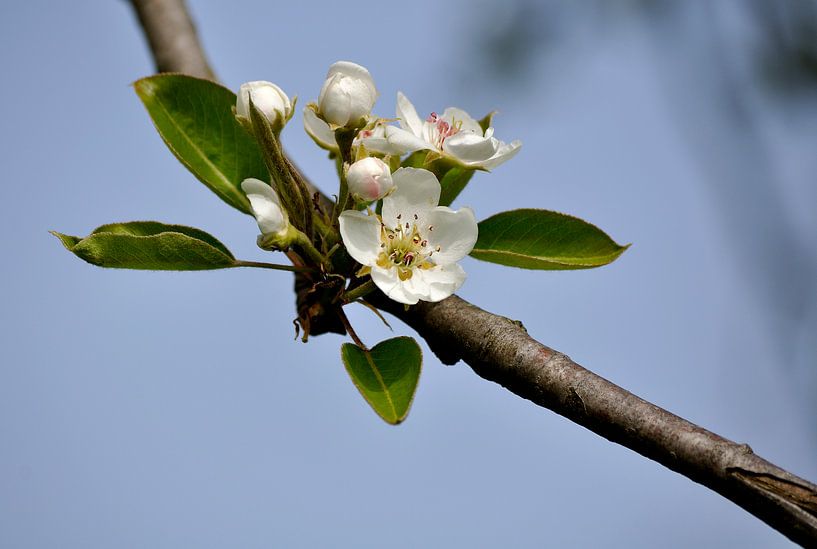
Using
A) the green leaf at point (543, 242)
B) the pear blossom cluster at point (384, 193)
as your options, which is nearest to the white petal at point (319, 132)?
the pear blossom cluster at point (384, 193)

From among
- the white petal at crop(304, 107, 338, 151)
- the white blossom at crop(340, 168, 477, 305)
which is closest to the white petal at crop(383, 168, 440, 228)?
the white blossom at crop(340, 168, 477, 305)

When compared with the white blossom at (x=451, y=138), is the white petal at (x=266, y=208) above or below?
below

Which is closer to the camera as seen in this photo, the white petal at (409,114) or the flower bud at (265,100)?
the flower bud at (265,100)

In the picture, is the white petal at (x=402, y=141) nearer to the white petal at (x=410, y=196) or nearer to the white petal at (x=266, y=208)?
the white petal at (x=410, y=196)

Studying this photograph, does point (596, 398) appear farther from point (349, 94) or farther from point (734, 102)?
point (734, 102)

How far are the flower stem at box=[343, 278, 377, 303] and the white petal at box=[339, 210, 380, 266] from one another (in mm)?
67

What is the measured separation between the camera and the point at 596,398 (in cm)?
130

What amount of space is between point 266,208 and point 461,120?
23.0 inches

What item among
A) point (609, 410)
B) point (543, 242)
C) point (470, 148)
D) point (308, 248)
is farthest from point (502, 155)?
point (609, 410)

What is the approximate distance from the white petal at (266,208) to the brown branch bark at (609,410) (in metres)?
0.31

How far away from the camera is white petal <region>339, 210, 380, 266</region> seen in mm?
1532

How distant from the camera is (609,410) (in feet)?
4.22

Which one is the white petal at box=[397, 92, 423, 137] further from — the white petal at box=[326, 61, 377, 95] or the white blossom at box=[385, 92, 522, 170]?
the white petal at box=[326, 61, 377, 95]

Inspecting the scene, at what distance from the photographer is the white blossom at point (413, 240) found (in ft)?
5.05
